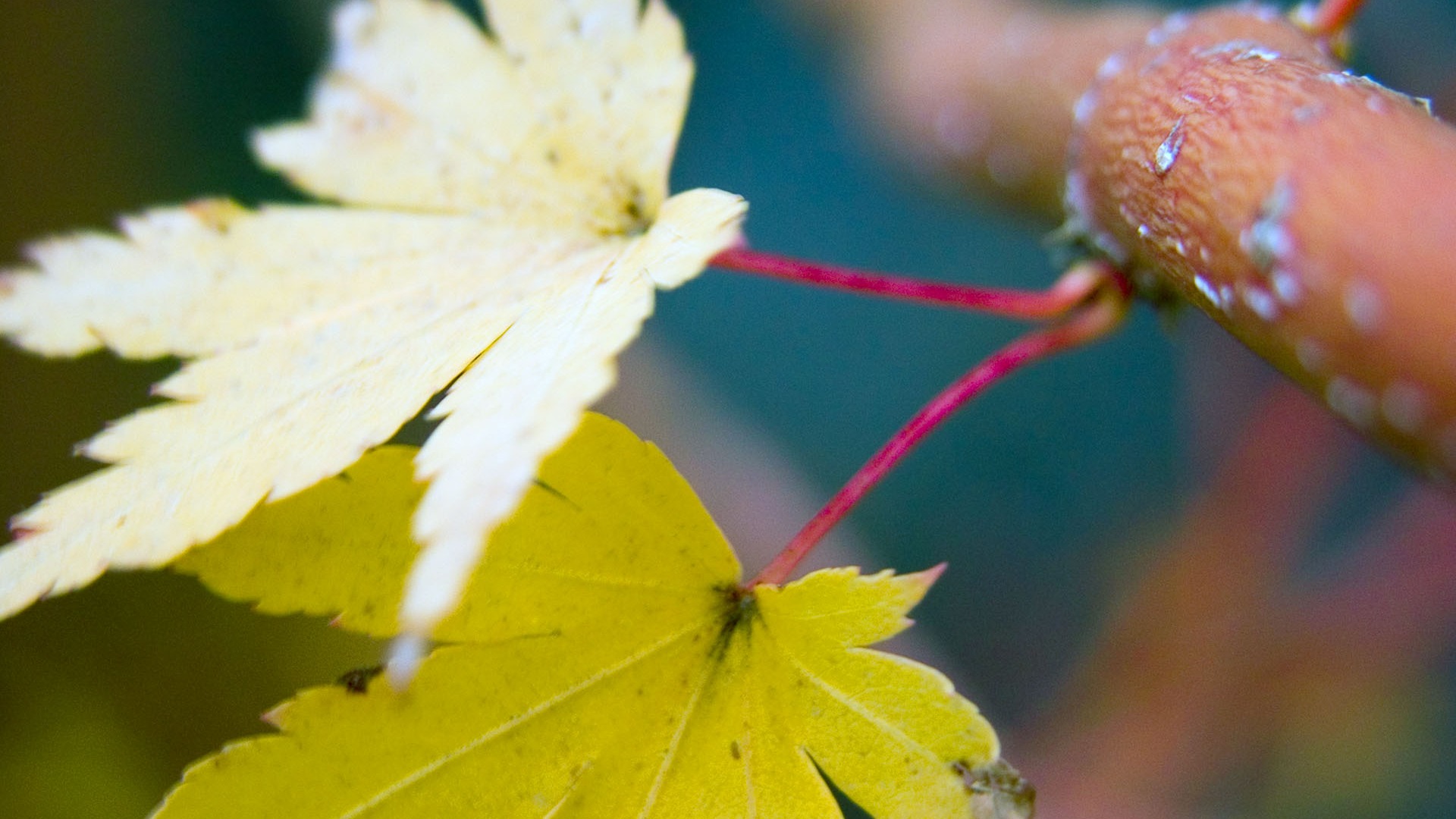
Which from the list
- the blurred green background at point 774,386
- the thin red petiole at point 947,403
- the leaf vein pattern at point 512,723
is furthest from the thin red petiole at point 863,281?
the blurred green background at point 774,386

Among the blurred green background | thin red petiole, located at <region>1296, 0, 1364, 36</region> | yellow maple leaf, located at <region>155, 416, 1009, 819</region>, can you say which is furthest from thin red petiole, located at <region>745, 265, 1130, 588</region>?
the blurred green background

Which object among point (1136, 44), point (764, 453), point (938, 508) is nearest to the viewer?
point (1136, 44)

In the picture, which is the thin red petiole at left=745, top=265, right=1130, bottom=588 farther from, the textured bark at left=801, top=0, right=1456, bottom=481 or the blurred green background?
the blurred green background

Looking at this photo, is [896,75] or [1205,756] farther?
[1205,756]

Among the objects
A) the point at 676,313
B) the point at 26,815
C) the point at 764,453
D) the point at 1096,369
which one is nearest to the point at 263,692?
the point at 26,815

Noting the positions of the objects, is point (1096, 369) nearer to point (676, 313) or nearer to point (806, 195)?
point (806, 195)

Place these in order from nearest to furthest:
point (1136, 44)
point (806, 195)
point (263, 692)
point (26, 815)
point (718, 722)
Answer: point (718, 722), point (1136, 44), point (26, 815), point (263, 692), point (806, 195)

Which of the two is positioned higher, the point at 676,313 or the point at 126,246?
the point at 676,313

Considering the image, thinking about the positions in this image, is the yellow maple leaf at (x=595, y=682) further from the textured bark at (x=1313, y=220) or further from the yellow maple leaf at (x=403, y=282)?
the textured bark at (x=1313, y=220)
